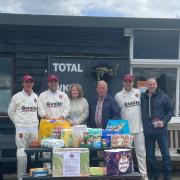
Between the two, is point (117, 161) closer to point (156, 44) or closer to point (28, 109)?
point (28, 109)

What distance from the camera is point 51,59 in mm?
8562

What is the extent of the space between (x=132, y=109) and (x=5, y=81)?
2.69m

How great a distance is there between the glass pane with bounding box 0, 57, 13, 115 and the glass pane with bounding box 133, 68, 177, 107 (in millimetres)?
2393

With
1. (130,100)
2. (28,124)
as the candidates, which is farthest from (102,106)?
(28,124)

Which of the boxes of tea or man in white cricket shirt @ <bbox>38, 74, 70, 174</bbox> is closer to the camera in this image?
the boxes of tea

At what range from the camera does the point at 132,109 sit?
722cm

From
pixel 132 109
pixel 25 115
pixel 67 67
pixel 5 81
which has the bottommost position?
pixel 25 115

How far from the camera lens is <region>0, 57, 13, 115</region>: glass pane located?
338 inches

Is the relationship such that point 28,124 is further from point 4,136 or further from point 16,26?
point 16,26

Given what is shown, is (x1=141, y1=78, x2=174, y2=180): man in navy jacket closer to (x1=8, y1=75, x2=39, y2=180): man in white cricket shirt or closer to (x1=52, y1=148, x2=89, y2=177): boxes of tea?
(x1=8, y1=75, x2=39, y2=180): man in white cricket shirt

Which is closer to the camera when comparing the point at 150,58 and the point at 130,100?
Answer: the point at 130,100

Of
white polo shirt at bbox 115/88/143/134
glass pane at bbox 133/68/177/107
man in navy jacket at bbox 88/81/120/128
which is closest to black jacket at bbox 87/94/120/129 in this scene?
man in navy jacket at bbox 88/81/120/128

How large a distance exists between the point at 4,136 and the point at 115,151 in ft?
10.7

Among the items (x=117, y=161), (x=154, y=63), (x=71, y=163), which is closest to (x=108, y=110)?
(x=117, y=161)
